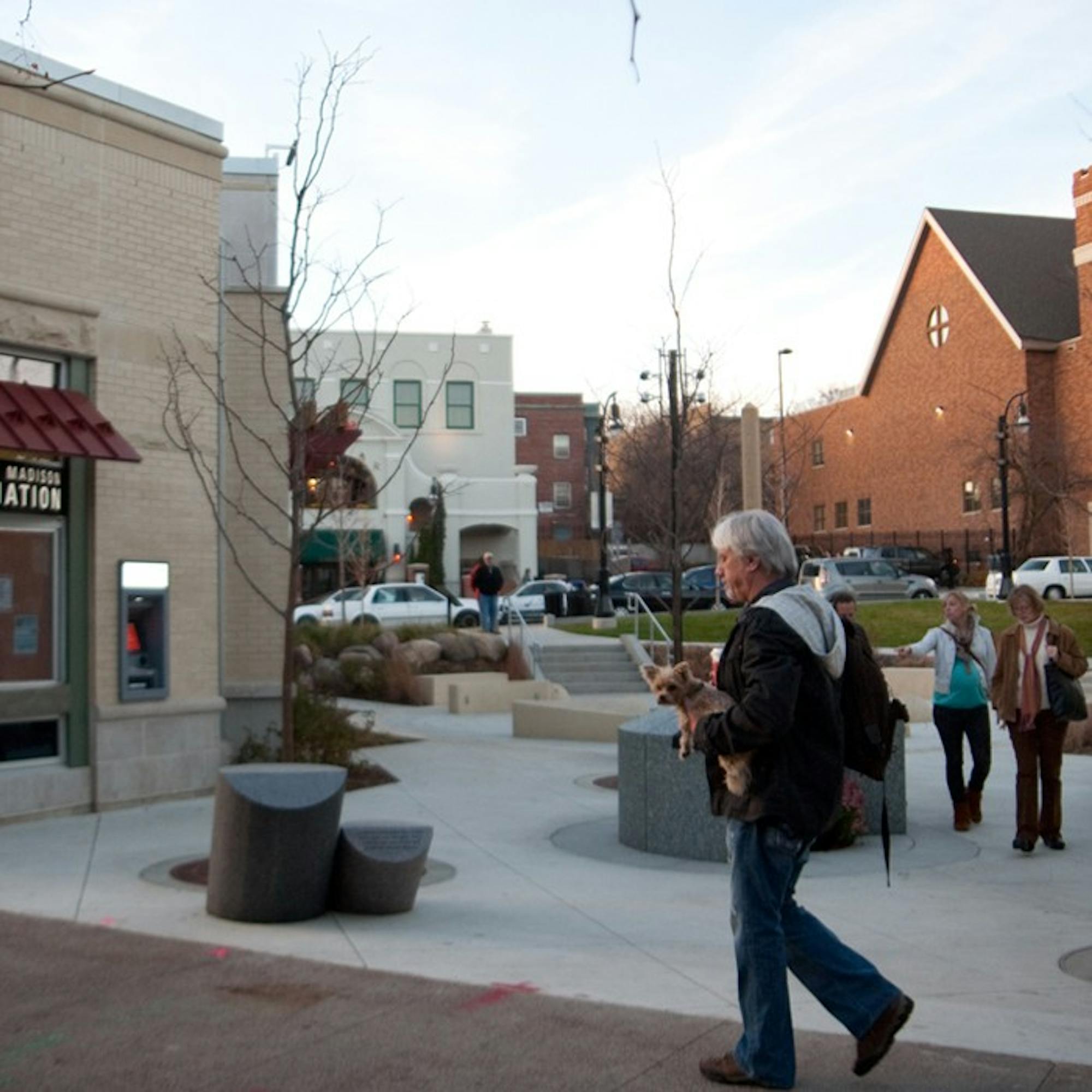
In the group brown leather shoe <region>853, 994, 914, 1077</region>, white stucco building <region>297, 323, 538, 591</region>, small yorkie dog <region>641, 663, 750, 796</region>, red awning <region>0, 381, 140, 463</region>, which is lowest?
brown leather shoe <region>853, 994, 914, 1077</region>

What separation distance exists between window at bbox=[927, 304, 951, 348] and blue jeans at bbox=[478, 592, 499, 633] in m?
33.0

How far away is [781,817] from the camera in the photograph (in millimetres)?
4492

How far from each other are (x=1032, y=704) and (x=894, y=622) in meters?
20.9

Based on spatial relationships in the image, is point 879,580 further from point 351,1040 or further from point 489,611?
point 351,1040

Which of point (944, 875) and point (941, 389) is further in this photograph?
point (941, 389)

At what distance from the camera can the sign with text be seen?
1070 centimetres

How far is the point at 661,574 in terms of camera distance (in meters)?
42.2

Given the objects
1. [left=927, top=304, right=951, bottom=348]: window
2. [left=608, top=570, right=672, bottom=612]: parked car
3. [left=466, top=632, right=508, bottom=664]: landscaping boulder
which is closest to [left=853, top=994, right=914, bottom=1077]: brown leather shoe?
[left=466, top=632, right=508, bottom=664]: landscaping boulder

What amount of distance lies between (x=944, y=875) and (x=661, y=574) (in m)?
33.1

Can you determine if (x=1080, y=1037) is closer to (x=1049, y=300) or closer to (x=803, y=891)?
(x=803, y=891)

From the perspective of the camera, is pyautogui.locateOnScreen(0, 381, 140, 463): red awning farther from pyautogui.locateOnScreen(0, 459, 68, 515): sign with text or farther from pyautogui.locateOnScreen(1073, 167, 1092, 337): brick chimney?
pyautogui.locateOnScreen(1073, 167, 1092, 337): brick chimney

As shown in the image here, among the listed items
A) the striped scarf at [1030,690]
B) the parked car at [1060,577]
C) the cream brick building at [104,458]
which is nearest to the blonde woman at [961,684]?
the striped scarf at [1030,690]

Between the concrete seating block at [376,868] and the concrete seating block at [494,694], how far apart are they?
1266 centimetres

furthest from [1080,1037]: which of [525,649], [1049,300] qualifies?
[1049,300]
